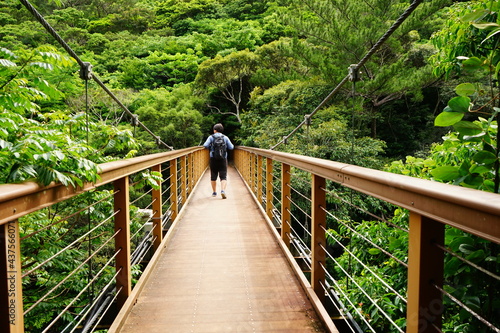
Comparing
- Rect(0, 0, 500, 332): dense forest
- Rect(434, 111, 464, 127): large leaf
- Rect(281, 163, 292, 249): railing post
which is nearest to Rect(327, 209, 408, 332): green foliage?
Rect(0, 0, 500, 332): dense forest

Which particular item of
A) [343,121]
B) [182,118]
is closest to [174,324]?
[343,121]

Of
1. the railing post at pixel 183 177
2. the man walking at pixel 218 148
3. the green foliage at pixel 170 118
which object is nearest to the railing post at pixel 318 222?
the railing post at pixel 183 177

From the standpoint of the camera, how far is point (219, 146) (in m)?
5.29

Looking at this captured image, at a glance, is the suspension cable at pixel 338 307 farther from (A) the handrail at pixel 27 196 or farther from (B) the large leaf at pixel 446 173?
(A) the handrail at pixel 27 196

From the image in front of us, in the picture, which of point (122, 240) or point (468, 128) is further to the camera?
point (122, 240)

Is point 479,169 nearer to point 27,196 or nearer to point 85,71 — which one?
point 27,196

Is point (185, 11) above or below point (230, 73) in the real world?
above

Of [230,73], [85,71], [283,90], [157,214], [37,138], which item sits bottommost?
[157,214]

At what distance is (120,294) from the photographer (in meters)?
1.87

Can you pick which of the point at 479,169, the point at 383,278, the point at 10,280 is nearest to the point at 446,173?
the point at 479,169

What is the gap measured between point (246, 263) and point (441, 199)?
2087 mm

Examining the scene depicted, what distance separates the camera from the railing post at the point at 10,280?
2.64 feet

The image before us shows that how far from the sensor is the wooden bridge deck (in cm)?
175

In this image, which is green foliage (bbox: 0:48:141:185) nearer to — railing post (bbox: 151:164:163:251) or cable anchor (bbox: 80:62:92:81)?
cable anchor (bbox: 80:62:92:81)
